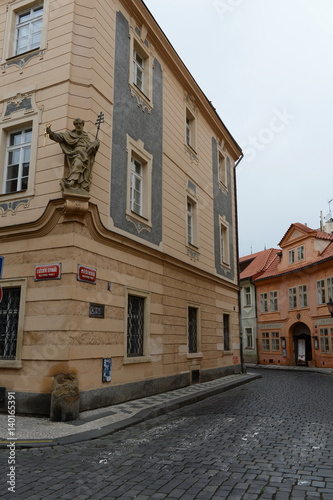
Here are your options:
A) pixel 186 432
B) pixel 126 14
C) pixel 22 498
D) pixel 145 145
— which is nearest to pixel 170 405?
pixel 186 432

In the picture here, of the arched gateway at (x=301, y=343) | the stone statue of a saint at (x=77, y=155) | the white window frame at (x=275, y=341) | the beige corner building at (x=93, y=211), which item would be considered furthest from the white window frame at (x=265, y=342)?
the stone statue of a saint at (x=77, y=155)

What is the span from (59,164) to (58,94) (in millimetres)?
1823

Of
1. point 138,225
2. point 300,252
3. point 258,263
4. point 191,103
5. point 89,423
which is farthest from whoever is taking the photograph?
point 258,263

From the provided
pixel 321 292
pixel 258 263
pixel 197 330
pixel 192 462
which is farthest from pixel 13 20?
pixel 258 263

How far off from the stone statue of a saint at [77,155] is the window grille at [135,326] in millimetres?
3468

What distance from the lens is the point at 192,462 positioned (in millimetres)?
5320

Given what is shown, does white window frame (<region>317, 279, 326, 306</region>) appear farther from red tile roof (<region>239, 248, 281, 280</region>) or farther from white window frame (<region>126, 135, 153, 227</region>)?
white window frame (<region>126, 135, 153, 227</region>)

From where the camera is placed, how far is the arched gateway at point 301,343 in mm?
29516

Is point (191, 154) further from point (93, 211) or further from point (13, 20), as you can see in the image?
point (93, 211)

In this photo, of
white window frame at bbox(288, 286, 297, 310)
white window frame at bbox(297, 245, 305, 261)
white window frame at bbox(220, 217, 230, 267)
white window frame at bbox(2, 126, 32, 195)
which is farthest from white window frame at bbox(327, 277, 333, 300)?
white window frame at bbox(2, 126, 32, 195)

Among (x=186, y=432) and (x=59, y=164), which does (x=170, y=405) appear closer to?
(x=186, y=432)

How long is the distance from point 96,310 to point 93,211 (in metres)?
2.21

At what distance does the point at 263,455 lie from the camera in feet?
18.5

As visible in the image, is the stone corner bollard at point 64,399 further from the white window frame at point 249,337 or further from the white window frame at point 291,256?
the white window frame at point 249,337
